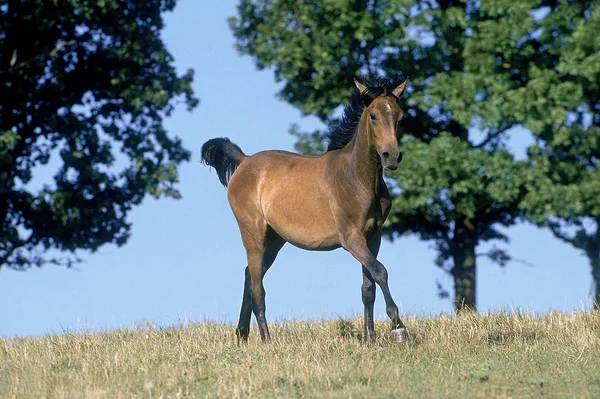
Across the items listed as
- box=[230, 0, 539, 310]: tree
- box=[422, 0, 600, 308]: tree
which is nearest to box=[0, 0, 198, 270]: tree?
box=[230, 0, 539, 310]: tree

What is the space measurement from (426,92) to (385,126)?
10281mm

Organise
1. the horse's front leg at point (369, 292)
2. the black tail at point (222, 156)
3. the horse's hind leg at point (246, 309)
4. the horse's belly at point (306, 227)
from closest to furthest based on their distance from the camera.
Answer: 1. the horse's front leg at point (369, 292)
2. the horse's belly at point (306, 227)
3. the horse's hind leg at point (246, 309)
4. the black tail at point (222, 156)

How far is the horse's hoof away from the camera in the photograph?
10250 mm

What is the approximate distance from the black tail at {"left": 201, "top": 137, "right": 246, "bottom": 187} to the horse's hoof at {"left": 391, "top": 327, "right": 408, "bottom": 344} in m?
4.29

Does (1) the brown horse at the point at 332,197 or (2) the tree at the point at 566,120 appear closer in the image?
(1) the brown horse at the point at 332,197

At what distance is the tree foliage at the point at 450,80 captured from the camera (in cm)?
1922

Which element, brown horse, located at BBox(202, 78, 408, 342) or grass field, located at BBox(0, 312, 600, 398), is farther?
brown horse, located at BBox(202, 78, 408, 342)

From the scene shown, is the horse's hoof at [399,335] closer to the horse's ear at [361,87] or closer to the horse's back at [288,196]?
the horse's back at [288,196]

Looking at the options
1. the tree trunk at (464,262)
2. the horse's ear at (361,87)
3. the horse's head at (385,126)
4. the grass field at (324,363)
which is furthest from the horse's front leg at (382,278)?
the tree trunk at (464,262)

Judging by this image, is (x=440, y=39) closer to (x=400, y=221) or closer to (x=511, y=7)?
(x=511, y=7)

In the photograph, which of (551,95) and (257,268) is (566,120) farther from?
(257,268)

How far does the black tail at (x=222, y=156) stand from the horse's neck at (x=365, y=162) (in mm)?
2998

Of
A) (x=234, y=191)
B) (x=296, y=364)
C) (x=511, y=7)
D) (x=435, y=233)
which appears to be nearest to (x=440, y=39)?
(x=511, y=7)

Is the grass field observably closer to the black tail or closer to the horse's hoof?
the horse's hoof
